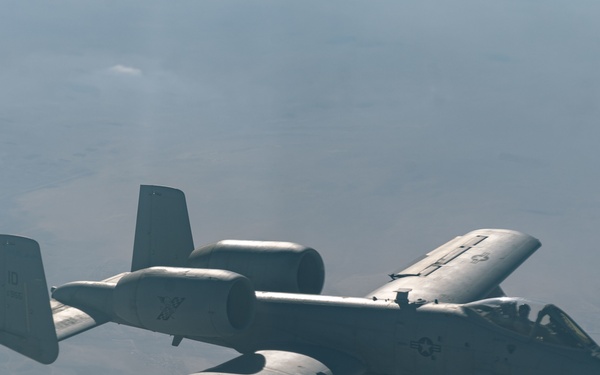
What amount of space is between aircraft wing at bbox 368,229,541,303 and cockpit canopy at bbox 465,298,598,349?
12.8 ft

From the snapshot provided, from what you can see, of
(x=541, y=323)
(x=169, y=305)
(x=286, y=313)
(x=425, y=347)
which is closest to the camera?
(x=541, y=323)

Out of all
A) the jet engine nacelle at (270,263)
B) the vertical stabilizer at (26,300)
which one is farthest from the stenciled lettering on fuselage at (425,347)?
the vertical stabilizer at (26,300)

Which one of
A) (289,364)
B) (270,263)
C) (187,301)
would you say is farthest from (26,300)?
(270,263)

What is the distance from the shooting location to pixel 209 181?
439 ft

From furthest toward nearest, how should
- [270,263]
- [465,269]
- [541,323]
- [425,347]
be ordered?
[465,269], [270,263], [425,347], [541,323]

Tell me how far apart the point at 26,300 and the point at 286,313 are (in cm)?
767

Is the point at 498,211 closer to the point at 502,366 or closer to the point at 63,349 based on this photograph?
the point at 63,349

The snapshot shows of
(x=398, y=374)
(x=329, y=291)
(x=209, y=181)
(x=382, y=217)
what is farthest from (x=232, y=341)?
(x=209, y=181)

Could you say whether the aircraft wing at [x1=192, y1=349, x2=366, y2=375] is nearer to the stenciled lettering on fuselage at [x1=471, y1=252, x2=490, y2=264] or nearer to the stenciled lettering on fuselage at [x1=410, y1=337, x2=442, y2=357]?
the stenciled lettering on fuselage at [x1=410, y1=337, x2=442, y2=357]

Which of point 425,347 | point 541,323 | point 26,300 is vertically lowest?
point 425,347

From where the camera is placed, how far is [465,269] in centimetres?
2678

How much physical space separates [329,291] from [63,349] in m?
39.8

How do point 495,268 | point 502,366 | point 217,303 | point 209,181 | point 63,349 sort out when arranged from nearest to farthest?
1. point 502,366
2. point 217,303
3. point 495,268
4. point 63,349
5. point 209,181

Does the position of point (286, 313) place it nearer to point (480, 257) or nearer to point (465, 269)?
point (465, 269)
